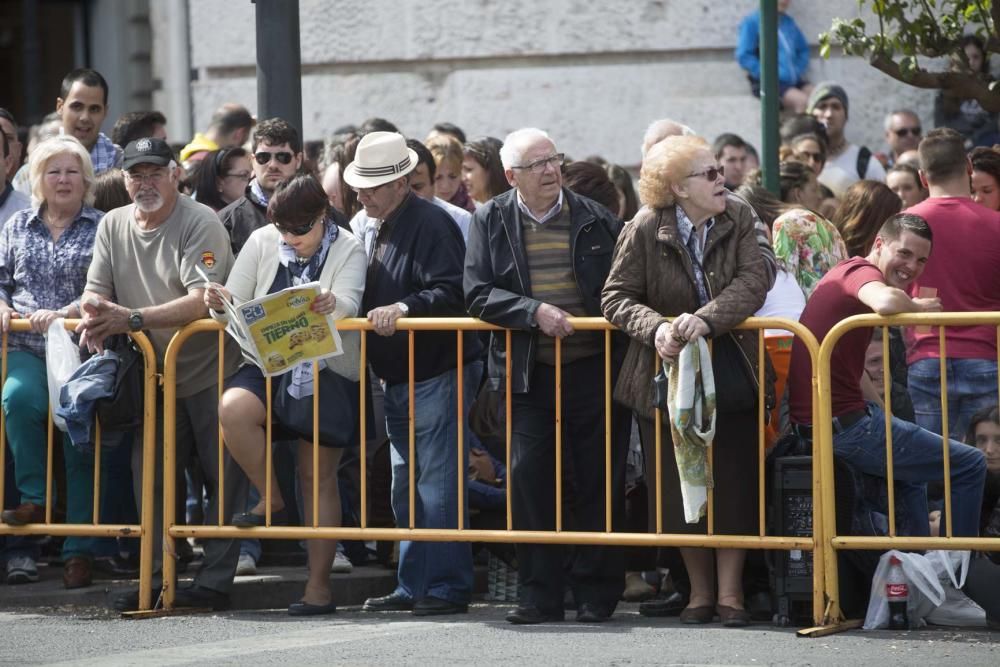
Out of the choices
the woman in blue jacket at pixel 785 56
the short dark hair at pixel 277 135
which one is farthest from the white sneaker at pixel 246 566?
the woman in blue jacket at pixel 785 56

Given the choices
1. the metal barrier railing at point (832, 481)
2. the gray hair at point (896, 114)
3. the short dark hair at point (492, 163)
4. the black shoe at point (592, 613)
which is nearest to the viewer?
the metal barrier railing at point (832, 481)

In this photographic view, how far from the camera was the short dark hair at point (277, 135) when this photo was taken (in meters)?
9.33

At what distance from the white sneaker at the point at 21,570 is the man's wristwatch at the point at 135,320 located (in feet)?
4.71

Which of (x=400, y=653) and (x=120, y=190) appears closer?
(x=400, y=653)

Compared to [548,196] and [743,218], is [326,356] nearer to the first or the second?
[548,196]

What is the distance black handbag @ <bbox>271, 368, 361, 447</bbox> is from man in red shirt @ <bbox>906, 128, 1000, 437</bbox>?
2.61 metres

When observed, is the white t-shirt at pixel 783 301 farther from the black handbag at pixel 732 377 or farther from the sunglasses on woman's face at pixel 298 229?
the sunglasses on woman's face at pixel 298 229

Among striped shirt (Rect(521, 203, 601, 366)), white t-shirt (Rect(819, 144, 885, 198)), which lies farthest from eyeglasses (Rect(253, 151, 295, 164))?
white t-shirt (Rect(819, 144, 885, 198))

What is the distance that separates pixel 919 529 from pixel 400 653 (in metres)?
2.33

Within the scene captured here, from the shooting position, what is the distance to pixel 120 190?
9.65m

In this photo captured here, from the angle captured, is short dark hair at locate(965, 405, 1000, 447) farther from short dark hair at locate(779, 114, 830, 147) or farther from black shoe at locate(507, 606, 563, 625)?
short dark hair at locate(779, 114, 830, 147)

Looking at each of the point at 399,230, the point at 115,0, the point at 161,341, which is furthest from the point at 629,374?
the point at 115,0

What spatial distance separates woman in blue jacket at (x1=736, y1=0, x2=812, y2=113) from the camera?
13.1 meters

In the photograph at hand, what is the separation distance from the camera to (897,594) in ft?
26.3
